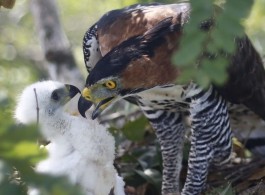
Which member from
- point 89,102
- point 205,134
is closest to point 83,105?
point 89,102

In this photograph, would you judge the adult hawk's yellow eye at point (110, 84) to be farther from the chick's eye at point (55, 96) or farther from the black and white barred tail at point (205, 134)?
the black and white barred tail at point (205, 134)

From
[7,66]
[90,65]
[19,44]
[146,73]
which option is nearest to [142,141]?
[90,65]

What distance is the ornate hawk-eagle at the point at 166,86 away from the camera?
3.03 metres

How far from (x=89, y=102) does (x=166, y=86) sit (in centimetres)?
41

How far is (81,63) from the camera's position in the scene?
764cm

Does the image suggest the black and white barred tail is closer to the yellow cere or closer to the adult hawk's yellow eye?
the adult hawk's yellow eye

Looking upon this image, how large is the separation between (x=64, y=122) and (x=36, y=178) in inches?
72.2

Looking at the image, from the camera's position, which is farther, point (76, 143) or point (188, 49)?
point (76, 143)

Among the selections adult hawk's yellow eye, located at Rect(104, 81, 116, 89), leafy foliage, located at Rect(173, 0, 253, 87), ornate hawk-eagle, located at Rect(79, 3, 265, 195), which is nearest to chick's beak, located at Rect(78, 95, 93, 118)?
ornate hawk-eagle, located at Rect(79, 3, 265, 195)

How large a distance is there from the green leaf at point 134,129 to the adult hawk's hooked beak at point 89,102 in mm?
1167

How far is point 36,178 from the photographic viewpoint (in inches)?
46.7

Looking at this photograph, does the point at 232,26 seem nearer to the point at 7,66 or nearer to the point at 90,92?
the point at 90,92

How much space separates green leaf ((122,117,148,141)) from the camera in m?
4.24

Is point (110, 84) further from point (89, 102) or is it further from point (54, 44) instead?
point (54, 44)
